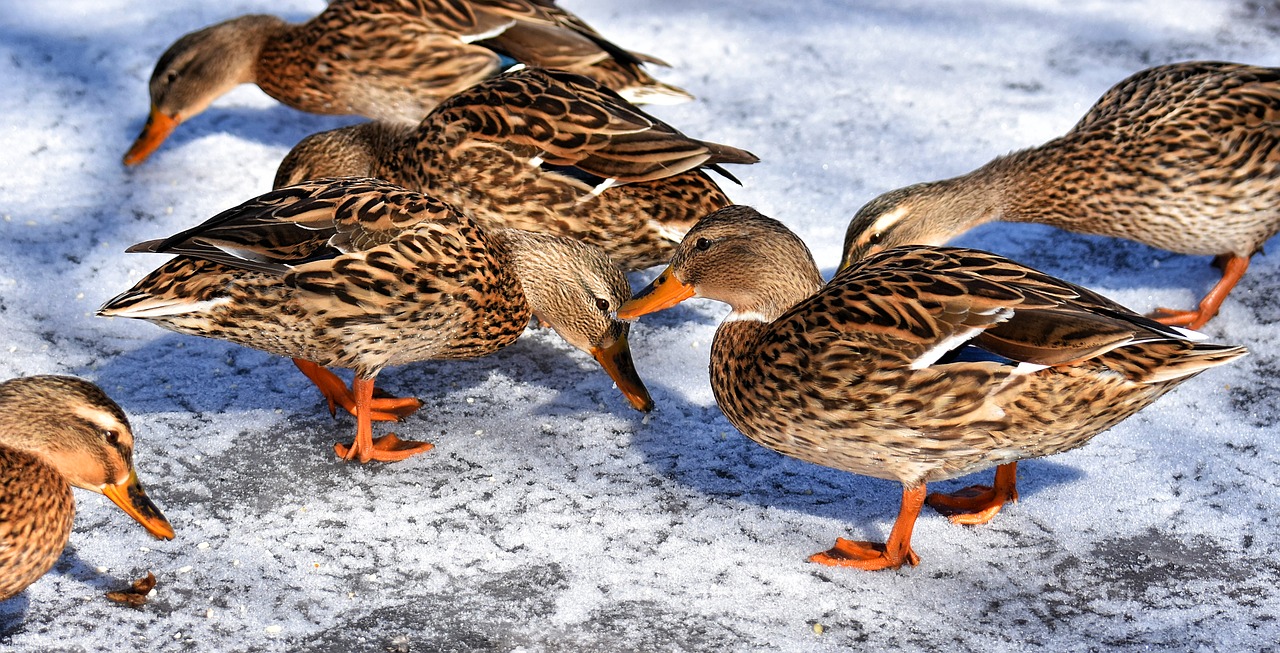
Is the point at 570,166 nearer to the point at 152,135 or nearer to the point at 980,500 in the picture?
the point at 980,500

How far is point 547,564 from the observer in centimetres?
369

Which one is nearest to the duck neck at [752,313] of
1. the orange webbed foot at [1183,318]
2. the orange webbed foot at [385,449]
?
the orange webbed foot at [385,449]

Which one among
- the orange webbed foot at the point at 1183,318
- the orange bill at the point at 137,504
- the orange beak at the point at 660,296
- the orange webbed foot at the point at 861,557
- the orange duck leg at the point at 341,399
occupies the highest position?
the orange beak at the point at 660,296

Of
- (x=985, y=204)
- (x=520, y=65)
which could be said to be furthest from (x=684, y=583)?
(x=520, y=65)

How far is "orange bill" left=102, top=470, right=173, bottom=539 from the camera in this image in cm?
346

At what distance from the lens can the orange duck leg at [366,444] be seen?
4109 millimetres

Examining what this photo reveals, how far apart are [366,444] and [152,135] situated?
2587 millimetres

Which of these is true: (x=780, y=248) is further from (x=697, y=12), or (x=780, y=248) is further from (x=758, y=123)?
(x=697, y=12)

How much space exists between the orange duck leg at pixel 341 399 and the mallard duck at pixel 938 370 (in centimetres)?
125

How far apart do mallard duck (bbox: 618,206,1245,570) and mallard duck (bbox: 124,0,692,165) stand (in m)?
2.43

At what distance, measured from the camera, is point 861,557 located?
3.69 metres

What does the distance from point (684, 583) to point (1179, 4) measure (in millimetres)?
5402

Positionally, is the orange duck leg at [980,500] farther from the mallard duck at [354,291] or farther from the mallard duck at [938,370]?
the mallard duck at [354,291]

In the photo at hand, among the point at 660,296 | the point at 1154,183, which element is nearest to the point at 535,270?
the point at 660,296
